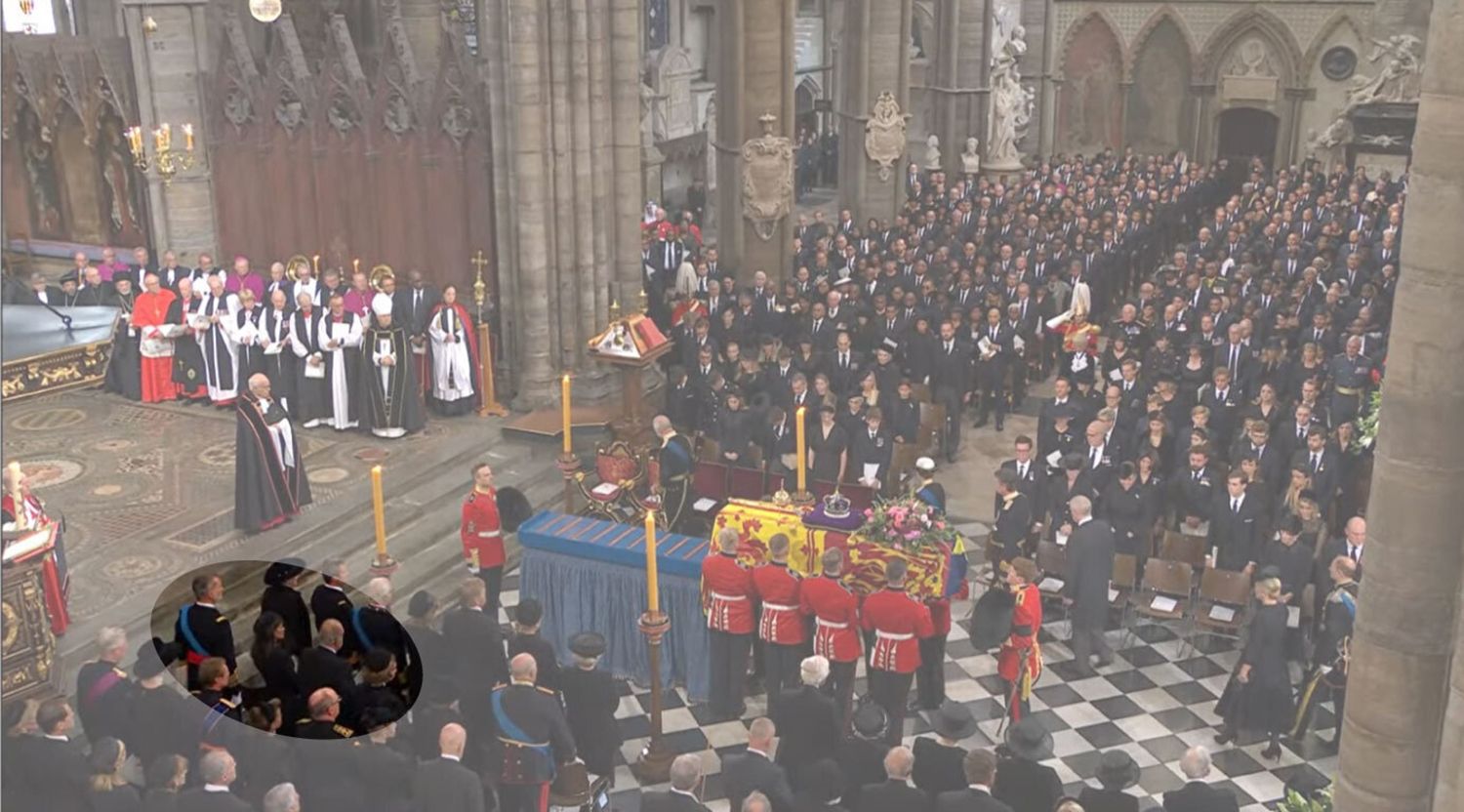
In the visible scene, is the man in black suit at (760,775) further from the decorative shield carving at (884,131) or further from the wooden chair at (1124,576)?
the decorative shield carving at (884,131)

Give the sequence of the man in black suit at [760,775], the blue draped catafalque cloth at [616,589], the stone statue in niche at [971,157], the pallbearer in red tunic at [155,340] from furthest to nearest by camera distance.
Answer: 1. the stone statue in niche at [971,157]
2. the pallbearer in red tunic at [155,340]
3. the blue draped catafalque cloth at [616,589]
4. the man in black suit at [760,775]

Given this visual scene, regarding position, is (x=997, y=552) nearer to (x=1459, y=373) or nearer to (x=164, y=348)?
(x=1459, y=373)

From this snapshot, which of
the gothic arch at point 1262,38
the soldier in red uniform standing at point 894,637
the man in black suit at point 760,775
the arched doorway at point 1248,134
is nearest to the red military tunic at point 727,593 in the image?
the soldier in red uniform standing at point 894,637

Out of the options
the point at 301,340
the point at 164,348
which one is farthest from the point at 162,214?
the point at 301,340

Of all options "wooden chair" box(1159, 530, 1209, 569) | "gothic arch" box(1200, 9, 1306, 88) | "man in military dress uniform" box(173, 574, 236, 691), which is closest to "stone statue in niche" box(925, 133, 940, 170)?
"gothic arch" box(1200, 9, 1306, 88)

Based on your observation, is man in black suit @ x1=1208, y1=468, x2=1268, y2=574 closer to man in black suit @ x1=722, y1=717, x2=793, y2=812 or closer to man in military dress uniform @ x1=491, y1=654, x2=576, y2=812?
man in black suit @ x1=722, y1=717, x2=793, y2=812

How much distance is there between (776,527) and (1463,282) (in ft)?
19.3

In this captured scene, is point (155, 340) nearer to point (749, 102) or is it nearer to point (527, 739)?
point (749, 102)

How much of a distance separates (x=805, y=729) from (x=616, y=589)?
2911 millimetres

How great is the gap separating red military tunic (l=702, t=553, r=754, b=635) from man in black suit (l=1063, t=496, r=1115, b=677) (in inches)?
105

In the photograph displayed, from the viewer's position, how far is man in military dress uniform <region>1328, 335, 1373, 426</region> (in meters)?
13.5

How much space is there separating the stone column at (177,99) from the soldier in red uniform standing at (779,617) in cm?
1171

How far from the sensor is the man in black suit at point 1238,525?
1143 cm

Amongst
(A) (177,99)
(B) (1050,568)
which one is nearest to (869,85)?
(A) (177,99)
